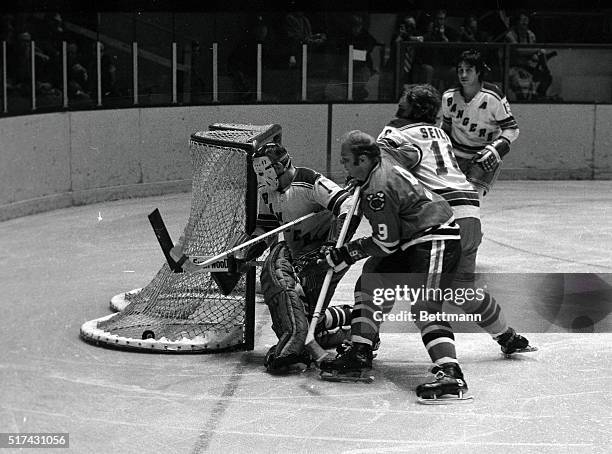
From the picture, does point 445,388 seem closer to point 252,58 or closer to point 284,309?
point 284,309

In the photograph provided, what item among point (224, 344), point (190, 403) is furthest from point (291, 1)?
point (190, 403)

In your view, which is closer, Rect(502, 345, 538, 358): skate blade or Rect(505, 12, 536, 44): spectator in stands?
Rect(502, 345, 538, 358): skate blade

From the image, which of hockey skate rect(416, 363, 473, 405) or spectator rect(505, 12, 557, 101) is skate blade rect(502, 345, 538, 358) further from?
spectator rect(505, 12, 557, 101)

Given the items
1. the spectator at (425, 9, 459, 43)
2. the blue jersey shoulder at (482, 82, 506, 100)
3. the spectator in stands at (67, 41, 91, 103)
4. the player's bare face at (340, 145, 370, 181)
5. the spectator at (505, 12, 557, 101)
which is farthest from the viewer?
the spectator at (425, 9, 459, 43)

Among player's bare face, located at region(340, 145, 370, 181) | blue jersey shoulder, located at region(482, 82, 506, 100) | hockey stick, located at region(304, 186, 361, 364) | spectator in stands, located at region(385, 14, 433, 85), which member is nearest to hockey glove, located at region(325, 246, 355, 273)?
hockey stick, located at region(304, 186, 361, 364)

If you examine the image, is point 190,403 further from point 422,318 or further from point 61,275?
point 61,275

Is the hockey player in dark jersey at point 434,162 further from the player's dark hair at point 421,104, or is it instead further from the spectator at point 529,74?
the spectator at point 529,74

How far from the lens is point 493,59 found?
43.2 ft

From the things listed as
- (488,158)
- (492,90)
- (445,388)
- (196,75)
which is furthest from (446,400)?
(196,75)

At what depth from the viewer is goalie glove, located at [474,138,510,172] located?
7777 millimetres

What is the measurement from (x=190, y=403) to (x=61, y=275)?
3.08 metres

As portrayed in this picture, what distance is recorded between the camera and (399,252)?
539 centimetres

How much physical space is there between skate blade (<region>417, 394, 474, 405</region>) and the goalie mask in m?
1.42

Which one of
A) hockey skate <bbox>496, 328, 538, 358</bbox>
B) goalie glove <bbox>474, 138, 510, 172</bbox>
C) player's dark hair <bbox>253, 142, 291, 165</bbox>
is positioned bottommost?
hockey skate <bbox>496, 328, 538, 358</bbox>
